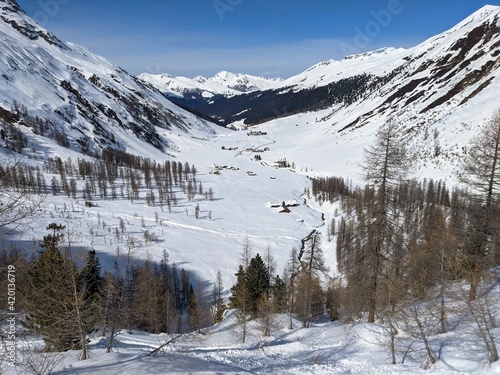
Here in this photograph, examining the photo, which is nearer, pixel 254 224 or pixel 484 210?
pixel 484 210

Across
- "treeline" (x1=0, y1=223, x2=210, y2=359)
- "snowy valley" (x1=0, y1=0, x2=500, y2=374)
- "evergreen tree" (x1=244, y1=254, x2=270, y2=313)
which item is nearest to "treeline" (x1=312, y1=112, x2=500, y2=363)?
"snowy valley" (x1=0, y1=0, x2=500, y2=374)

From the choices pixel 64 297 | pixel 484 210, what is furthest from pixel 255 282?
pixel 484 210

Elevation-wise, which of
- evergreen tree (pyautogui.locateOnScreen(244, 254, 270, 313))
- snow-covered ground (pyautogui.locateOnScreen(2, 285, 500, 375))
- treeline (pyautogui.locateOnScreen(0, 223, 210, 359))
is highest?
treeline (pyautogui.locateOnScreen(0, 223, 210, 359))

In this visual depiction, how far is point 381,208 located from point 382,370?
9.25m

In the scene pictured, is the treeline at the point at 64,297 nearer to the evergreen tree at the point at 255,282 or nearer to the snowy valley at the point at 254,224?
the snowy valley at the point at 254,224

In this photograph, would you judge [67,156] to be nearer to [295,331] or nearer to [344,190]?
[344,190]

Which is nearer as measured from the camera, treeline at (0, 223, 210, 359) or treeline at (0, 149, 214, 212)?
treeline at (0, 223, 210, 359)

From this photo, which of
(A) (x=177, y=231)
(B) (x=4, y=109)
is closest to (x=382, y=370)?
(A) (x=177, y=231)

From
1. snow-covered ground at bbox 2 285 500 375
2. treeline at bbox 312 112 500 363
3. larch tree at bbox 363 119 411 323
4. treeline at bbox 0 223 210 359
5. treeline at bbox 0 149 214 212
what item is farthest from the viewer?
treeline at bbox 0 149 214 212

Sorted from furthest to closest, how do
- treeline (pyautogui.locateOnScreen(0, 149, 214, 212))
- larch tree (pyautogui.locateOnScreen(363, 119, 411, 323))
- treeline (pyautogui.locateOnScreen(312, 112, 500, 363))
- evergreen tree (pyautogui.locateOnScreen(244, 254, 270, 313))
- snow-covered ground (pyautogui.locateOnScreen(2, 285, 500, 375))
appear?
treeline (pyautogui.locateOnScreen(0, 149, 214, 212)) < evergreen tree (pyautogui.locateOnScreen(244, 254, 270, 313)) < larch tree (pyautogui.locateOnScreen(363, 119, 411, 323)) < treeline (pyautogui.locateOnScreen(312, 112, 500, 363)) < snow-covered ground (pyautogui.locateOnScreen(2, 285, 500, 375))

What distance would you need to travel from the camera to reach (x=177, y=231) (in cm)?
10525

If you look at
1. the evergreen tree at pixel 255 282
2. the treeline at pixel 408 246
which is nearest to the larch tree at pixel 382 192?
the treeline at pixel 408 246

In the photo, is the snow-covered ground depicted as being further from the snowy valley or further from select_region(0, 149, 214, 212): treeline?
select_region(0, 149, 214, 212): treeline

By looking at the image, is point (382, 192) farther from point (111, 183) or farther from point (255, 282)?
point (111, 183)
